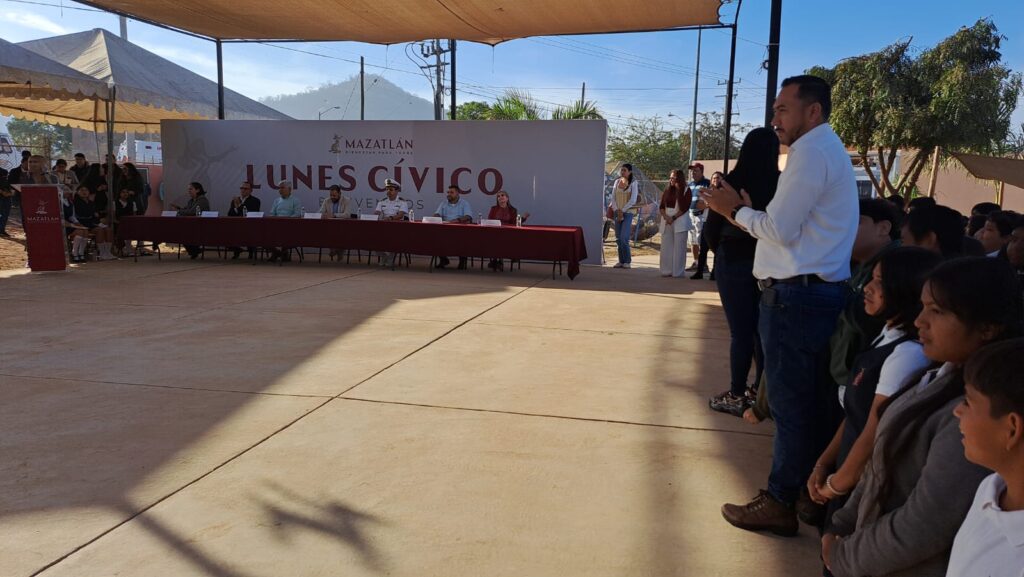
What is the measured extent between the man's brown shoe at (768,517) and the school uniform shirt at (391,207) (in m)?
9.14

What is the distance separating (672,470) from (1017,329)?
185cm

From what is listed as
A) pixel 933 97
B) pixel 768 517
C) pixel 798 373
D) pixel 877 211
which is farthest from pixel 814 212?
pixel 933 97

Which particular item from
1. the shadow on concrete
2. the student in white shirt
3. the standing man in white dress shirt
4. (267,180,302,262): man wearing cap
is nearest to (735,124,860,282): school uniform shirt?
the standing man in white dress shirt

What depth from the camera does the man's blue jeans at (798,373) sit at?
243 cm

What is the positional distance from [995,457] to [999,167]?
9111mm

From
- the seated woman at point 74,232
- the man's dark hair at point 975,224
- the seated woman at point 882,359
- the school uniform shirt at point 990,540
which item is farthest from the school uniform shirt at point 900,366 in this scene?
the seated woman at point 74,232

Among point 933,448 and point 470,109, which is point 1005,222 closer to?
point 933,448

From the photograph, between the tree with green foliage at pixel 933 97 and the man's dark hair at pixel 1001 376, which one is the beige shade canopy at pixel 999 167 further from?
the man's dark hair at pixel 1001 376

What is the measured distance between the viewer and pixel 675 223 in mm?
10438

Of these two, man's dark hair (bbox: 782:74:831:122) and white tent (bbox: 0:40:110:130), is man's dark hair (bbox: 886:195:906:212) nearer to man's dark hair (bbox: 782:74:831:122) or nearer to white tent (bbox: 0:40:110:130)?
man's dark hair (bbox: 782:74:831:122)

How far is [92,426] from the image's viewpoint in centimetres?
361

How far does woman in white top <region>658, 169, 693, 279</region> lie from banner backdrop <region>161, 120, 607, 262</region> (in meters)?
1.37

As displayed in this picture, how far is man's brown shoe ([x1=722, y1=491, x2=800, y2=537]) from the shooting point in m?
2.59

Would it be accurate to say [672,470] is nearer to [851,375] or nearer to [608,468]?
[608,468]
